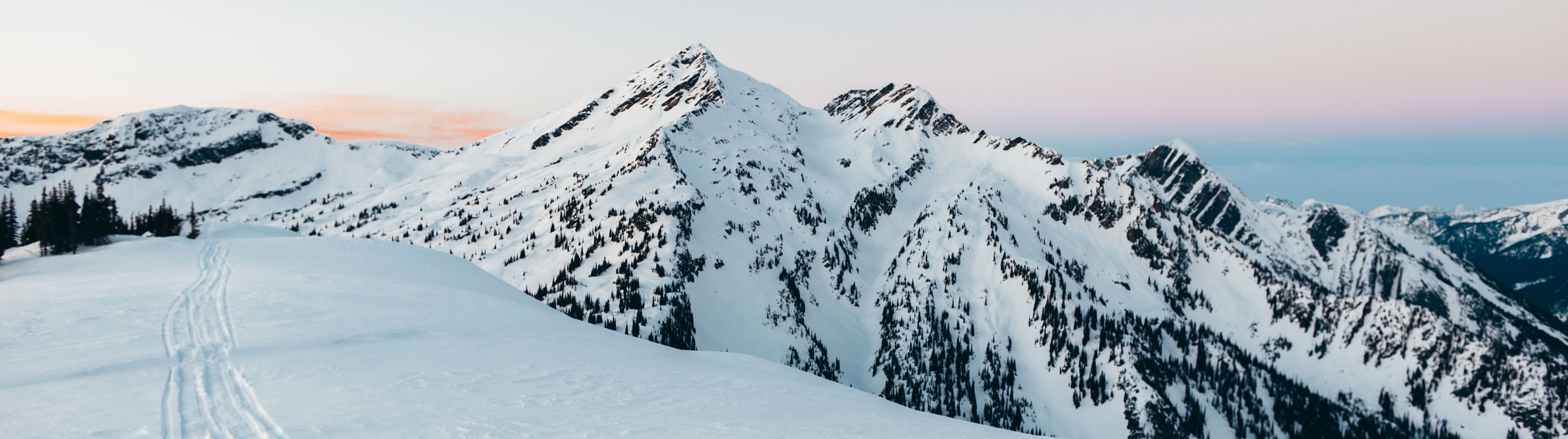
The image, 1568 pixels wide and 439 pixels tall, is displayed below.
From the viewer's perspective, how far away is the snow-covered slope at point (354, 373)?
76.1 feet

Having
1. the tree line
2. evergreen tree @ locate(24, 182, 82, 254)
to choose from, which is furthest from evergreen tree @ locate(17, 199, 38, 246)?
evergreen tree @ locate(24, 182, 82, 254)

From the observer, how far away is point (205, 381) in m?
26.3

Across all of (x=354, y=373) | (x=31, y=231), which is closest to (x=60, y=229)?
(x=31, y=231)

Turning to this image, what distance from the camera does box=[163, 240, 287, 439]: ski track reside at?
852 inches

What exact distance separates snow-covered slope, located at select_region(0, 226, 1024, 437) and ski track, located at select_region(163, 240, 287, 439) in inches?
3.7

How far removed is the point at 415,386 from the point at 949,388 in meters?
186

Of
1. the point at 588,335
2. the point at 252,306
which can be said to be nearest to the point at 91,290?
the point at 252,306

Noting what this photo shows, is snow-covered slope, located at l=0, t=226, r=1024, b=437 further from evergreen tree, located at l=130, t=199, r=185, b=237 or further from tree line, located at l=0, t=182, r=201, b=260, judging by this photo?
evergreen tree, located at l=130, t=199, r=185, b=237

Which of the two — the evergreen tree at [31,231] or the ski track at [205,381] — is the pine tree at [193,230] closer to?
the evergreen tree at [31,231]

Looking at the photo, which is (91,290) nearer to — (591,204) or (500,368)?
(500,368)

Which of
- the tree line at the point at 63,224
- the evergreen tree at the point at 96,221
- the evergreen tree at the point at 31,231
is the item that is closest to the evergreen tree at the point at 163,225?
the tree line at the point at 63,224

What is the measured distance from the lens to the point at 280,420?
73.6 feet

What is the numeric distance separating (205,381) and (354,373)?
515 centimetres

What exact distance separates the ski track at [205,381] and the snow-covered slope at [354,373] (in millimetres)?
94
